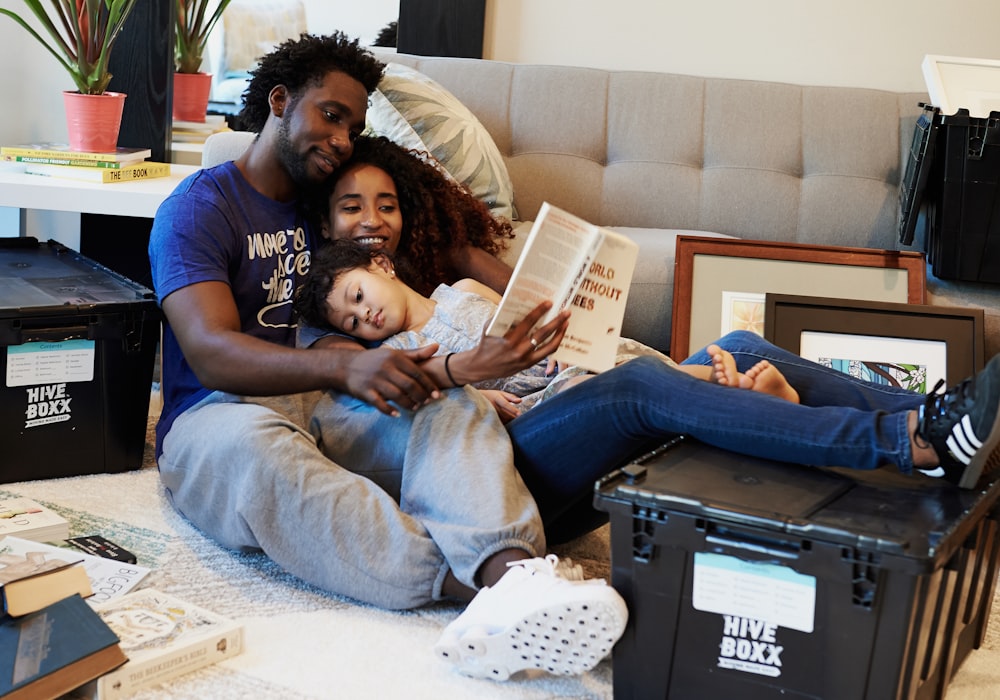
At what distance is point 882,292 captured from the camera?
2.77 meters

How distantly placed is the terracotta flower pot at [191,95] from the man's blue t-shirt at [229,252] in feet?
3.86

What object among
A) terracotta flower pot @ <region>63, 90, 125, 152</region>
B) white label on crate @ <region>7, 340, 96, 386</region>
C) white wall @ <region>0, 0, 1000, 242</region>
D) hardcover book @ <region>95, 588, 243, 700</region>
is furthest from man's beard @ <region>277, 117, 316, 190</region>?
white wall @ <region>0, 0, 1000, 242</region>

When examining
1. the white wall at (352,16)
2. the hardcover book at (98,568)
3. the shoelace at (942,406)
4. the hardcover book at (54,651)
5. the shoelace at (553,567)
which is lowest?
the hardcover book at (98,568)

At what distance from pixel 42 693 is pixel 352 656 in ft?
1.47

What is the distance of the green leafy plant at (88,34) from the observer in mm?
2740

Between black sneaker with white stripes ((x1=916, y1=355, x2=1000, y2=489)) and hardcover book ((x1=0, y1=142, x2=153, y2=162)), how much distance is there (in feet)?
6.78

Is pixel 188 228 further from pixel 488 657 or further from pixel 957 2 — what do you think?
pixel 957 2

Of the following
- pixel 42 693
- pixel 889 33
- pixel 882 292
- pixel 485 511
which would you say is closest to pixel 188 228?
pixel 485 511

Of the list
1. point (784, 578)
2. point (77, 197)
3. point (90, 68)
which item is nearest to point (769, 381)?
point (784, 578)

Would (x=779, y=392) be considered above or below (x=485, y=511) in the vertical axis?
above

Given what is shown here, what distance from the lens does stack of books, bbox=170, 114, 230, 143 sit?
10.6 ft

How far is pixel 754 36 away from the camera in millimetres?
3506

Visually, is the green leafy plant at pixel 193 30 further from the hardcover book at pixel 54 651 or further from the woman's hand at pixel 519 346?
the hardcover book at pixel 54 651

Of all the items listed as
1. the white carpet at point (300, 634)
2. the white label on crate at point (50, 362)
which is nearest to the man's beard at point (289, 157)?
the white label on crate at point (50, 362)
